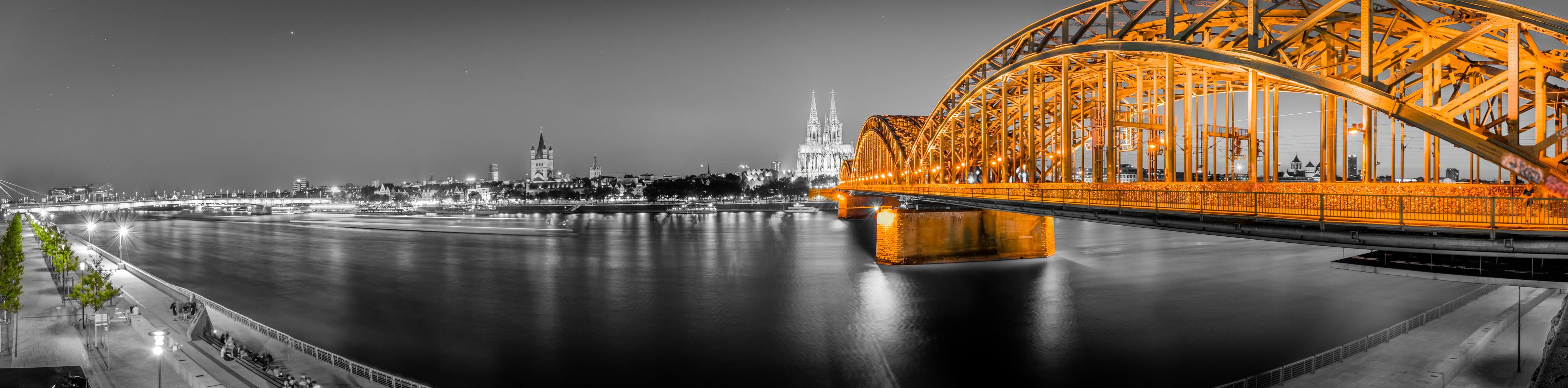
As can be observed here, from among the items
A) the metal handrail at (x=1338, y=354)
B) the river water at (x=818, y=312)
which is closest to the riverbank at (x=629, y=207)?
the river water at (x=818, y=312)

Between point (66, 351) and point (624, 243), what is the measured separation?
40693 mm

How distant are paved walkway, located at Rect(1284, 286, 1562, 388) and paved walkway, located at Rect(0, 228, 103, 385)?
25926 millimetres

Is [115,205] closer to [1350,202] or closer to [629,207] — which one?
[629,207]

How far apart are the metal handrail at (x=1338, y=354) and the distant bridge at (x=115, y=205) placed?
11897cm

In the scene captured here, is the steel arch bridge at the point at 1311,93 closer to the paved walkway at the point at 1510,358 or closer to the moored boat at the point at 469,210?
the paved walkway at the point at 1510,358

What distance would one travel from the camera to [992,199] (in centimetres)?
2533

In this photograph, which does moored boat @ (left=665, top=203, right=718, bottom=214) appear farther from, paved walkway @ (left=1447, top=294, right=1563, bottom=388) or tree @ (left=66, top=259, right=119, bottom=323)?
paved walkway @ (left=1447, top=294, right=1563, bottom=388)

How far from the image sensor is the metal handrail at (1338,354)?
15.4m

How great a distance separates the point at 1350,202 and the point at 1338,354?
8.34 m

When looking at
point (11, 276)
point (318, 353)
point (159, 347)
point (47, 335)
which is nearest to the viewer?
point (159, 347)

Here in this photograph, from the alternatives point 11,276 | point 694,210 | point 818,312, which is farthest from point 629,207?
point 11,276

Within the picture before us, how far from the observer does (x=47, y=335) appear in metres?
19.4

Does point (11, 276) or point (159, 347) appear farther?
point (11, 276)

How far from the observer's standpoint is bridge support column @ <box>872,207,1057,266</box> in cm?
3584
